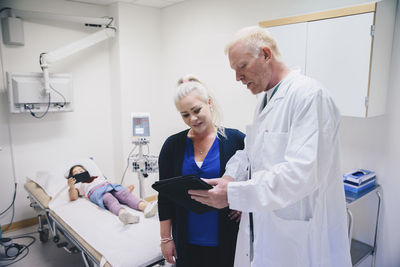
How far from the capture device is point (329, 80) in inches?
72.2

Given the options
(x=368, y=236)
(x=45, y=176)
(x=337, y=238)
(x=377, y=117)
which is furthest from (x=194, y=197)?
(x=45, y=176)

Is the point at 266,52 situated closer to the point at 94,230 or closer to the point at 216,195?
the point at 216,195

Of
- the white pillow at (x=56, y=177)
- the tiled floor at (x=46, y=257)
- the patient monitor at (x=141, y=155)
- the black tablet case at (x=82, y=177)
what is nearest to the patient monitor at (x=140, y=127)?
the patient monitor at (x=141, y=155)

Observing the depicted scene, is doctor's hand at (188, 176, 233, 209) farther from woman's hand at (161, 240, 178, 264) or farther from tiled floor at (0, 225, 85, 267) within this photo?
tiled floor at (0, 225, 85, 267)

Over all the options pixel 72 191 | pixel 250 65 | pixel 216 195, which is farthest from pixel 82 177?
pixel 250 65

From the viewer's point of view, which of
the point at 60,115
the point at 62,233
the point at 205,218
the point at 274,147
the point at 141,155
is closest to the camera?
the point at 274,147

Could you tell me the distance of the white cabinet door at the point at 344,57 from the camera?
5.52ft

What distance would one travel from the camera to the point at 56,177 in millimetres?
2846

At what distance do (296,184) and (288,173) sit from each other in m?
0.04

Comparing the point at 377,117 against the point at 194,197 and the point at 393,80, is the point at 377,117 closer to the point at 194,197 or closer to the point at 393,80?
the point at 393,80

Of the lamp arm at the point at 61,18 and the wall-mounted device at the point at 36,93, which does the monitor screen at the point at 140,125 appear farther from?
the lamp arm at the point at 61,18

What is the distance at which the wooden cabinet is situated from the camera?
1.67 metres

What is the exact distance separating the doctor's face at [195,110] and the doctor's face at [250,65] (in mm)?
336

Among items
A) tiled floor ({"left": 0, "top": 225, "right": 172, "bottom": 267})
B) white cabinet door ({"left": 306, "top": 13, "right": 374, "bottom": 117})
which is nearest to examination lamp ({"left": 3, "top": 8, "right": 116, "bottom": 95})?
tiled floor ({"left": 0, "top": 225, "right": 172, "bottom": 267})
